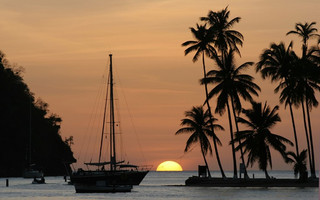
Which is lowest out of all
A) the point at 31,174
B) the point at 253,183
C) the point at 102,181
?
the point at 253,183

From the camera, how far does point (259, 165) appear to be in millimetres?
108312

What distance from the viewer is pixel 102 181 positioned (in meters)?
113

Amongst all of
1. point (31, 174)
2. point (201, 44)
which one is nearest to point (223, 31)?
point (201, 44)

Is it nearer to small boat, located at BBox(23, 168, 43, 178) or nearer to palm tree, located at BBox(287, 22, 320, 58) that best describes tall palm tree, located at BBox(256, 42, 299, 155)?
palm tree, located at BBox(287, 22, 320, 58)

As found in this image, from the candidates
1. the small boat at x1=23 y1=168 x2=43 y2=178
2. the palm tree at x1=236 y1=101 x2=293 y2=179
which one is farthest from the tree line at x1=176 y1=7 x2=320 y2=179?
the small boat at x1=23 y1=168 x2=43 y2=178

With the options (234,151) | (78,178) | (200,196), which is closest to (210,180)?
(234,151)

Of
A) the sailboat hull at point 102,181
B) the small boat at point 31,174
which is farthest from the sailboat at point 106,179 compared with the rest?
the small boat at point 31,174

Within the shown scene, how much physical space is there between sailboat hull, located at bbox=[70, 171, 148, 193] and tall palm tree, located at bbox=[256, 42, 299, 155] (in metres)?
25.3

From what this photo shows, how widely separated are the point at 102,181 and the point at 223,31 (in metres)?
27.7

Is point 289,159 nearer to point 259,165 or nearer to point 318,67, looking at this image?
point 259,165

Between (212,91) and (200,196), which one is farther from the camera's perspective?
(212,91)

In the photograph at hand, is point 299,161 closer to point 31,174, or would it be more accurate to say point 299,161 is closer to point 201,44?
point 201,44

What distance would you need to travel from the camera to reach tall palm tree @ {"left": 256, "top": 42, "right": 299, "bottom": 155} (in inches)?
4175

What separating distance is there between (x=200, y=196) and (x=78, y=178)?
79.2 ft
